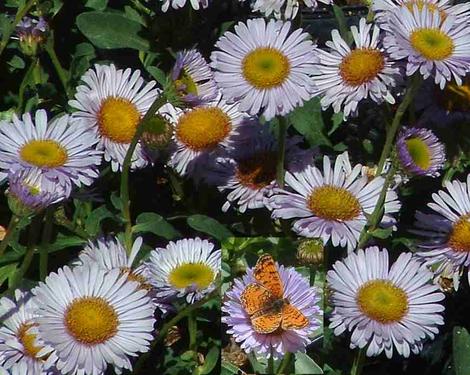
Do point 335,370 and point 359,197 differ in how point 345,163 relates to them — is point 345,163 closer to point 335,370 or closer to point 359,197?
point 359,197

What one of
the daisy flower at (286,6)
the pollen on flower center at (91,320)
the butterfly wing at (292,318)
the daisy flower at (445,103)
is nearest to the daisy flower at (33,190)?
the pollen on flower center at (91,320)

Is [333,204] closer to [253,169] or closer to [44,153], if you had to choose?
[253,169]

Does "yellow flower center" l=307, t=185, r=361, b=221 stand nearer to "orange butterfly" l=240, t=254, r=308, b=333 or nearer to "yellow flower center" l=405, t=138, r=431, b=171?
"yellow flower center" l=405, t=138, r=431, b=171

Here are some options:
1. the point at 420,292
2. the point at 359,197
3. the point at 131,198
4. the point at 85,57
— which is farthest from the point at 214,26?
the point at 420,292

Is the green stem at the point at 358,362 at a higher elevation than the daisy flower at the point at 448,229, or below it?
below

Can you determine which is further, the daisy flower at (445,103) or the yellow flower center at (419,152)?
the daisy flower at (445,103)

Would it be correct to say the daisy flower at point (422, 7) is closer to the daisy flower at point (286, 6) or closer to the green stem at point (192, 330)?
the daisy flower at point (286, 6)
